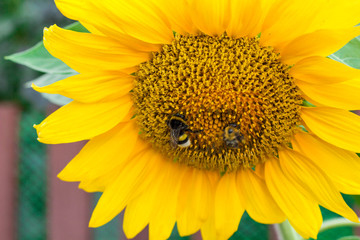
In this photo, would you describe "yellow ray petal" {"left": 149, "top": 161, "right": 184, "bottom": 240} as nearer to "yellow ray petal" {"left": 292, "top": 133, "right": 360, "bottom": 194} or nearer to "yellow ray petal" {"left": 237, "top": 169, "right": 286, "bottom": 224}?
"yellow ray petal" {"left": 237, "top": 169, "right": 286, "bottom": 224}

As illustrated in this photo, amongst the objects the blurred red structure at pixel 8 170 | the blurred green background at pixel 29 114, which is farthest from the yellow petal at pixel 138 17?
the blurred red structure at pixel 8 170

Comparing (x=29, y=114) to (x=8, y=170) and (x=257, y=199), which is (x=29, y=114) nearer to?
(x=8, y=170)

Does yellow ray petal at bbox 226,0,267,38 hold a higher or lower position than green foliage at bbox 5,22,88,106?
lower

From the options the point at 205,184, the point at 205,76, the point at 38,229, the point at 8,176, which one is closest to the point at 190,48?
the point at 205,76

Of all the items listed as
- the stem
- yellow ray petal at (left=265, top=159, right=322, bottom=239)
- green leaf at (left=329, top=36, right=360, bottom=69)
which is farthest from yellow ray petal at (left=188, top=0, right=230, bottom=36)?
the stem

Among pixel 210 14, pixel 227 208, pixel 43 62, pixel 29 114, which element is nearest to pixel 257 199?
pixel 227 208
